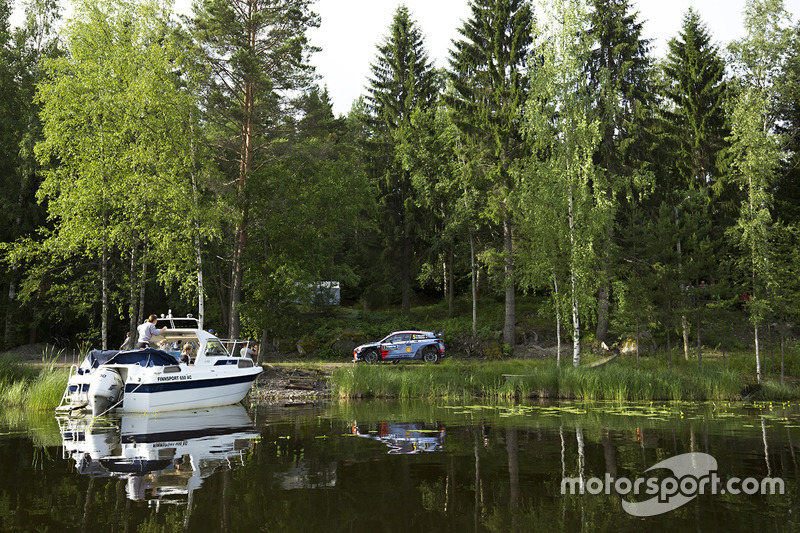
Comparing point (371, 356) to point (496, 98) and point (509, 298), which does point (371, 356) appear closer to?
point (509, 298)

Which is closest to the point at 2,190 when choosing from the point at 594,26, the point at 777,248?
the point at 594,26

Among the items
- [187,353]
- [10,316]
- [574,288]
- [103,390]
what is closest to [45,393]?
[103,390]

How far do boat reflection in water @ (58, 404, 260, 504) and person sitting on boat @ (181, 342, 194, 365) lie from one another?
64.9 inches

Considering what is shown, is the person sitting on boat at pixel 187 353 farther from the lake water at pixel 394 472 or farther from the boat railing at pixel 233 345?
the lake water at pixel 394 472

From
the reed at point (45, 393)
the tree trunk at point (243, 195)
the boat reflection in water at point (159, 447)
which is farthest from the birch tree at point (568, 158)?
the reed at point (45, 393)

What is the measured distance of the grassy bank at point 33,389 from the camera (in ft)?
54.9

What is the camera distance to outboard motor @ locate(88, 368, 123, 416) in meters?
14.8

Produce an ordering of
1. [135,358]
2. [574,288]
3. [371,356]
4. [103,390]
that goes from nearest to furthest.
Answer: [103,390]
[135,358]
[574,288]
[371,356]

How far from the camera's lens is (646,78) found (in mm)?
30219

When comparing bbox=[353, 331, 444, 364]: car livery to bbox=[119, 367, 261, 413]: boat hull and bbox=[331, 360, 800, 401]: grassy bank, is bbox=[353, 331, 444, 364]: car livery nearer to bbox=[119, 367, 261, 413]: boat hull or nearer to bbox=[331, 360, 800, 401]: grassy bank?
bbox=[331, 360, 800, 401]: grassy bank

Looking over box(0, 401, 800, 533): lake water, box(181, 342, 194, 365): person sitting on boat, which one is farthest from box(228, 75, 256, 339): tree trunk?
box(0, 401, 800, 533): lake water

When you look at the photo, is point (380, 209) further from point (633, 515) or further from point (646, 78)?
point (633, 515)

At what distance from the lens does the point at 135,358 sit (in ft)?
52.9

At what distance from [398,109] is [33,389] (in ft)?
92.1
